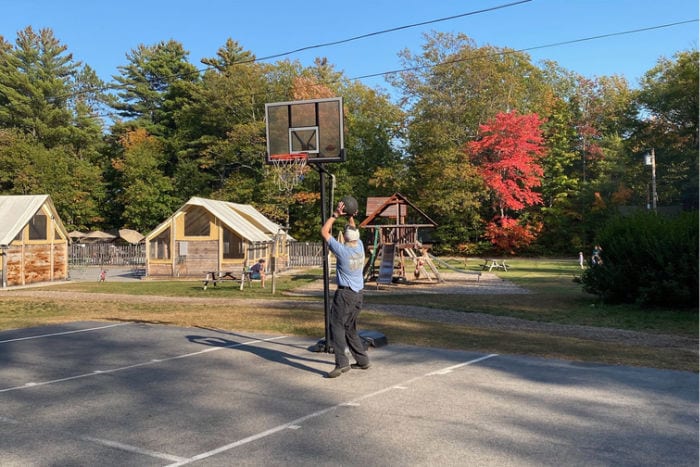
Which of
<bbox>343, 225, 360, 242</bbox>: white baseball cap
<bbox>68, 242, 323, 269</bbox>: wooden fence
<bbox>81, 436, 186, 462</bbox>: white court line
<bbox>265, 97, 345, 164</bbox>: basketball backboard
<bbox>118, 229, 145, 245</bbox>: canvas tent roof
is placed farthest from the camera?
<bbox>118, 229, 145, 245</bbox>: canvas tent roof

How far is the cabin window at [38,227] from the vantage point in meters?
28.9

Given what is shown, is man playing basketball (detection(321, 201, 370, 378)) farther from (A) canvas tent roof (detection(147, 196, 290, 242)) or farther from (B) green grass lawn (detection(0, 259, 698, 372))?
(A) canvas tent roof (detection(147, 196, 290, 242))

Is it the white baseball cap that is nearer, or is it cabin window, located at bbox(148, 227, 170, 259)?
the white baseball cap

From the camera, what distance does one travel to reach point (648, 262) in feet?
55.0

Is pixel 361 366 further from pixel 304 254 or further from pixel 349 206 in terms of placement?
pixel 304 254

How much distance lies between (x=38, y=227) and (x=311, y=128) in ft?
77.8

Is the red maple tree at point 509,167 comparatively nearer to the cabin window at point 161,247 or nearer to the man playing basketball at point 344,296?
the cabin window at point 161,247

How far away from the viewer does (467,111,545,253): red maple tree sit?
157ft

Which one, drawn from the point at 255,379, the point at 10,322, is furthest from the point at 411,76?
the point at 255,379

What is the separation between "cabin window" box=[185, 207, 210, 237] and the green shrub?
2015 centimetres

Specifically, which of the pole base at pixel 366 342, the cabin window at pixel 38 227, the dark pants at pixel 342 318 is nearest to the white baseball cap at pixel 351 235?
the dark pants at pixel 342 318

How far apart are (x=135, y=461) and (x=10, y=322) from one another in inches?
440

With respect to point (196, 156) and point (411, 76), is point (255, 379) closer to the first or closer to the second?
point (411, 76)

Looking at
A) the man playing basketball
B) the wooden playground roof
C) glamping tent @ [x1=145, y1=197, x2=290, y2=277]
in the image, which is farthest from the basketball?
glamping tent @ [x1=145, y1=197, x2=290, y2=277]
